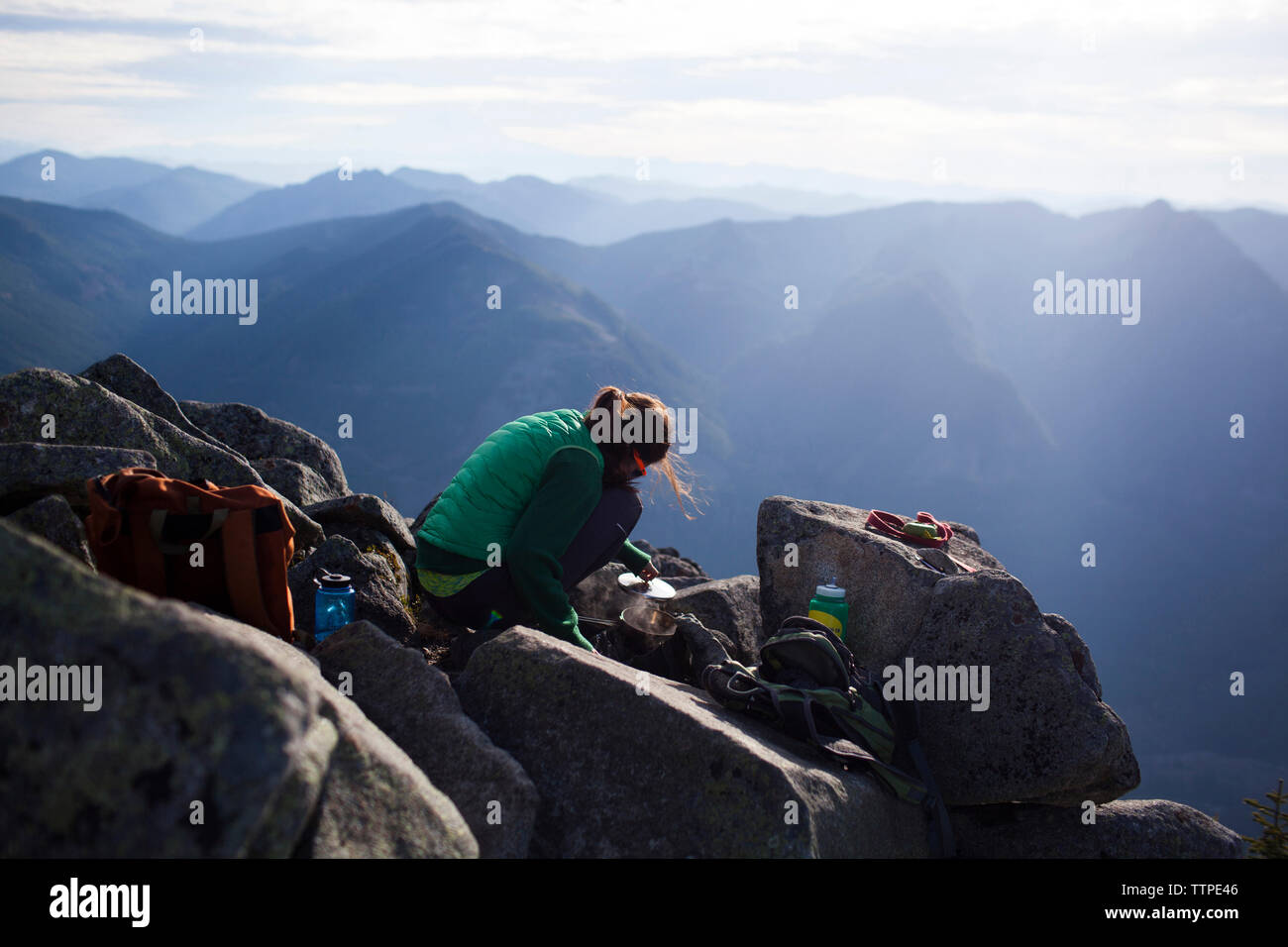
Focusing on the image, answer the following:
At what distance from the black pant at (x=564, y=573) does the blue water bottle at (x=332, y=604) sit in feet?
1.95

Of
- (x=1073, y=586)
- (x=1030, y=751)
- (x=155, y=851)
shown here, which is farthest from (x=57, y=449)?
(x=1073, y=586)

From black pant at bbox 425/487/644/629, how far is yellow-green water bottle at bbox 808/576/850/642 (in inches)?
62.9

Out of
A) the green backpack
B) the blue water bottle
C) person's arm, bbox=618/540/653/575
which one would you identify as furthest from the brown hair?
the blue water bottle

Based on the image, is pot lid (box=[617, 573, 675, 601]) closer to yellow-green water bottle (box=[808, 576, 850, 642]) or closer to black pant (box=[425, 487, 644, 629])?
black pant (box=[425, 487, 644, 629])

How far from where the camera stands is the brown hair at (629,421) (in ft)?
19.4

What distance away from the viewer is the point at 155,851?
100 inches

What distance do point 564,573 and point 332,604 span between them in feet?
5.35

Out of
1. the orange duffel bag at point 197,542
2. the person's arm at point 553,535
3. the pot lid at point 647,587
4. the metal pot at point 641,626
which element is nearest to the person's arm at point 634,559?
the pot lid at point 647,587

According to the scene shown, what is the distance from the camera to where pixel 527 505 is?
5.97 m

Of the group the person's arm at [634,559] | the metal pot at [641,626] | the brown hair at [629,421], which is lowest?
the metal pot at [641,626]

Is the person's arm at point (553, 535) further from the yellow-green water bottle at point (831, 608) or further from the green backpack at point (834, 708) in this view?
the yellow-green water bottle at point (831, 608)
